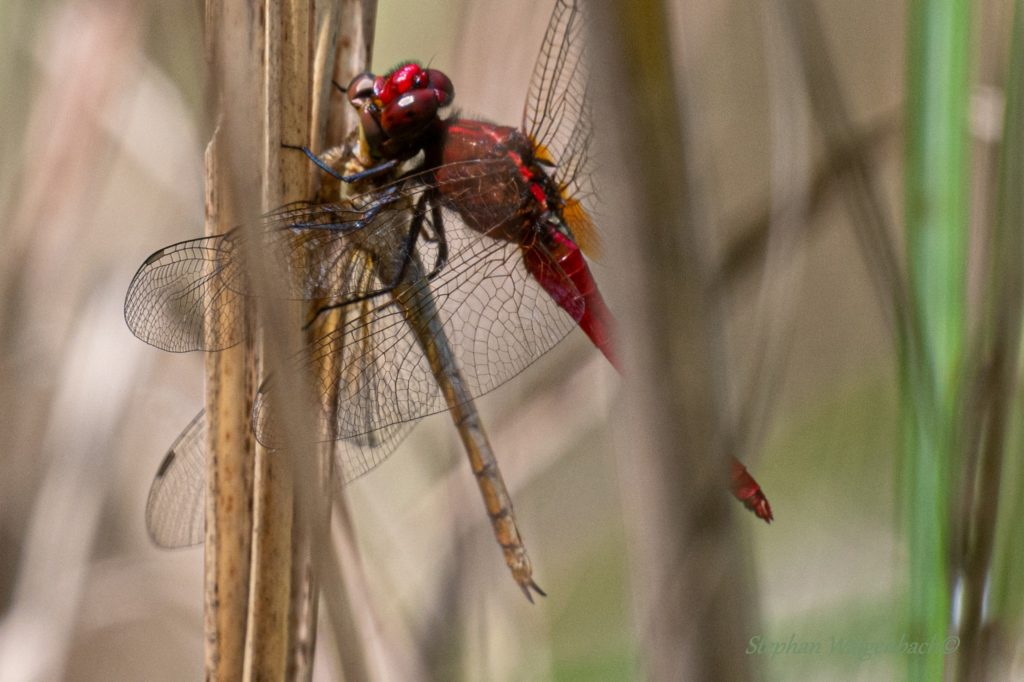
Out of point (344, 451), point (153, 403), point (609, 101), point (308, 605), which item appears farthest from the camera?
point (153, 403)

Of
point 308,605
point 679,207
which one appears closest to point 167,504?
point 308,605

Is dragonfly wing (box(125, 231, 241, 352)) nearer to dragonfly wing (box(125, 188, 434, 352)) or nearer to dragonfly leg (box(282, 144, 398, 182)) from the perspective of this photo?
dragonfly wing (box(125, 188, 434, 352))

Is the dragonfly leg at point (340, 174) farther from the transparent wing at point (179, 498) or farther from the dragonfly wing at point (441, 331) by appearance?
the transparent wing at point (179, 498)

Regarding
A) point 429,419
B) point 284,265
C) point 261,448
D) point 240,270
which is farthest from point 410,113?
point 429,419

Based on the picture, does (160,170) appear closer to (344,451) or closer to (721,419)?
(344,451)

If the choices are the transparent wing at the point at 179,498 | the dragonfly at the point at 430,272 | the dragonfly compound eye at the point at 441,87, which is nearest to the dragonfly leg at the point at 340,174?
the dragonfly at the point at 430,272

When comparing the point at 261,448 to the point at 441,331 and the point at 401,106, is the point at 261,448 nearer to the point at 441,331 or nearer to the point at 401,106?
the point at 441,331

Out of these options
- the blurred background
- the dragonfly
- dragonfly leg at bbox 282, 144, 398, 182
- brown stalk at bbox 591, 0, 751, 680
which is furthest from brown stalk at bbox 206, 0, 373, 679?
brown stalk at bbox 591, 0, 751, 680

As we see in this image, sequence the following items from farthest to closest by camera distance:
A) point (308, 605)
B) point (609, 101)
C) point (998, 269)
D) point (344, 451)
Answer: point (344, 451) → point (308, 605) → point (998, 269) → point (609, 101)
